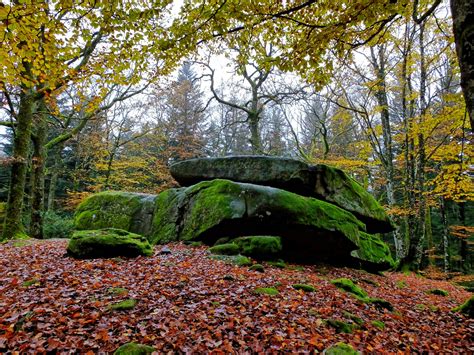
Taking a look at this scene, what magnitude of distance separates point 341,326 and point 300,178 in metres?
6.34

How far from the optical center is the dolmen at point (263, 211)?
8758 mm

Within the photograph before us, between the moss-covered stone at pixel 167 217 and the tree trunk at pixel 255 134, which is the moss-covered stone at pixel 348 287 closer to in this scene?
the moss-covered stone at pixel 167 217

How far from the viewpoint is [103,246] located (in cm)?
689

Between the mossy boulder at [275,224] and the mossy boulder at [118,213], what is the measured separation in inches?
57.9

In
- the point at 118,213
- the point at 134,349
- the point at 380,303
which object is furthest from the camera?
the point at 118,213

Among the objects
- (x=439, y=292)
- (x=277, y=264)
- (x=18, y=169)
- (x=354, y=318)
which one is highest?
(x=18, y=169)

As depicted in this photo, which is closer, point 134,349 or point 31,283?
point 134,349

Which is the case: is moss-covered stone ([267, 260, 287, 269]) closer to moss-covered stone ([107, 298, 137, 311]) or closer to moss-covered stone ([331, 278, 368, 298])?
moss-covered stone ([331, 278, 368, 298])

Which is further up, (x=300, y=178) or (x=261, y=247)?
(x=300, y=178)

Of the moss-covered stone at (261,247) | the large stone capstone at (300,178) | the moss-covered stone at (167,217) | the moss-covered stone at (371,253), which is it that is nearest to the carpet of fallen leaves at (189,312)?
the moss-covered stone at (261,247)

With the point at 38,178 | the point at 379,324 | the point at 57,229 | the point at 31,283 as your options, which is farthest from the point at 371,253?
the point at 57,229

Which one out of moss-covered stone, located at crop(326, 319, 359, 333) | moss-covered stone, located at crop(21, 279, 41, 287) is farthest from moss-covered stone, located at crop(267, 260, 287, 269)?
moss-covered stone, located at crop(21, 279, 41, 287)

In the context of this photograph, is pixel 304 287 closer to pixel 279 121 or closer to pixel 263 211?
pixel 263 211

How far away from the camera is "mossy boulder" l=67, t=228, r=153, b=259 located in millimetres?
6809
